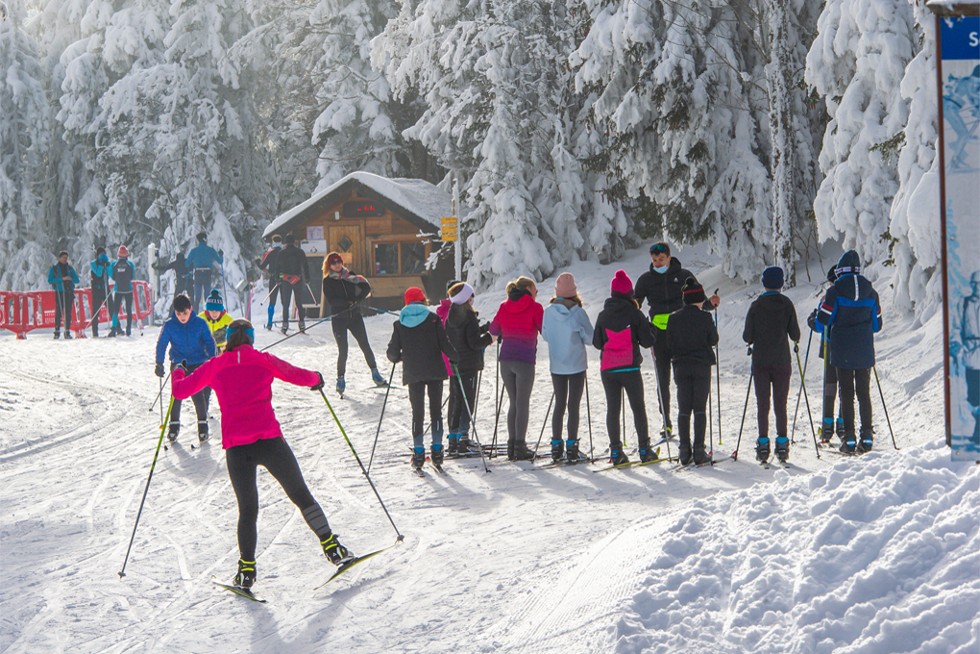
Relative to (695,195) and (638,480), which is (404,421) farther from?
(695,195)

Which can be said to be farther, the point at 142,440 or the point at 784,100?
the point at 784,100

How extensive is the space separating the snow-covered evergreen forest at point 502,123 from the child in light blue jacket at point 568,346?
15.1 ft

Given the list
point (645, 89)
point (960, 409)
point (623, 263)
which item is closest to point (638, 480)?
point (960, 409)

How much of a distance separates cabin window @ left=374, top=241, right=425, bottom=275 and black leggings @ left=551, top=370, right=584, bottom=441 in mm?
22285

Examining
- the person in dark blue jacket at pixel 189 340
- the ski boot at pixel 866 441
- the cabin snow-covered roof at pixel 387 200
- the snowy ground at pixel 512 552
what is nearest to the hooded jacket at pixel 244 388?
the snowy ground at pixel 512 552

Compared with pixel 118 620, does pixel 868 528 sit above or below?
above

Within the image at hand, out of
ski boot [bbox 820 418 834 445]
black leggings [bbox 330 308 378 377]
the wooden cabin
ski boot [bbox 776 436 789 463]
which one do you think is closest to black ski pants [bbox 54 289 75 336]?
the wooden cabin

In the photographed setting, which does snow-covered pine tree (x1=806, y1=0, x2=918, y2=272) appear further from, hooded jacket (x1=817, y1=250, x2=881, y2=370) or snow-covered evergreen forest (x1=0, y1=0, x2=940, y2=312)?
hooded jacket (x1=817, y1=250, x2=881, y2=370)

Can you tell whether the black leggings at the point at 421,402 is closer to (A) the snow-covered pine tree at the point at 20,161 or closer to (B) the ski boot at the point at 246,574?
(B) the ski boot at the point at 246,574

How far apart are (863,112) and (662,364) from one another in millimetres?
7526

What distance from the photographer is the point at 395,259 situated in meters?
33.2

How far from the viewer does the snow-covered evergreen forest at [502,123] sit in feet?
52.5

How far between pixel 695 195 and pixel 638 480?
1246 centimetres

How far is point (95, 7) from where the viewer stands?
126 ft
